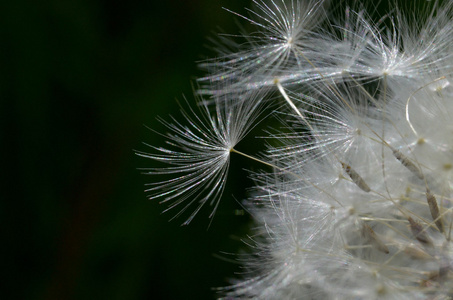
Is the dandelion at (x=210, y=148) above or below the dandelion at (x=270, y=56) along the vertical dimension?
below

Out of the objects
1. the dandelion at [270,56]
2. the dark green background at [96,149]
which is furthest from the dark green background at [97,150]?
the dandelion at [270,56]

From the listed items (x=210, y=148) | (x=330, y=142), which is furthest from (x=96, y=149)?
(x=330, y=142)

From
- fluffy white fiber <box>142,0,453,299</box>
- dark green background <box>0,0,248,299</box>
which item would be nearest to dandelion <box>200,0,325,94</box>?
fluffy white fiber <box>142,0,453,299</box>

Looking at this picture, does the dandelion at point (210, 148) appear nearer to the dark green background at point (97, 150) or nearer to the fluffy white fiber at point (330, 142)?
the fluffy white fiber at point (330, 142)

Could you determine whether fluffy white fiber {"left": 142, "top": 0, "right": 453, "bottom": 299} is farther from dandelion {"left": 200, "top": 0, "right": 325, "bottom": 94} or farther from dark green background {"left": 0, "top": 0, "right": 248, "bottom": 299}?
dark green background {"left": 0, "top": 0, "right": 248, "bottom": 299}

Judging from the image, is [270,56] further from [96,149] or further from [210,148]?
[96,149]

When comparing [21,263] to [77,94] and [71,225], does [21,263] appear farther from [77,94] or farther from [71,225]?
[77,94]
